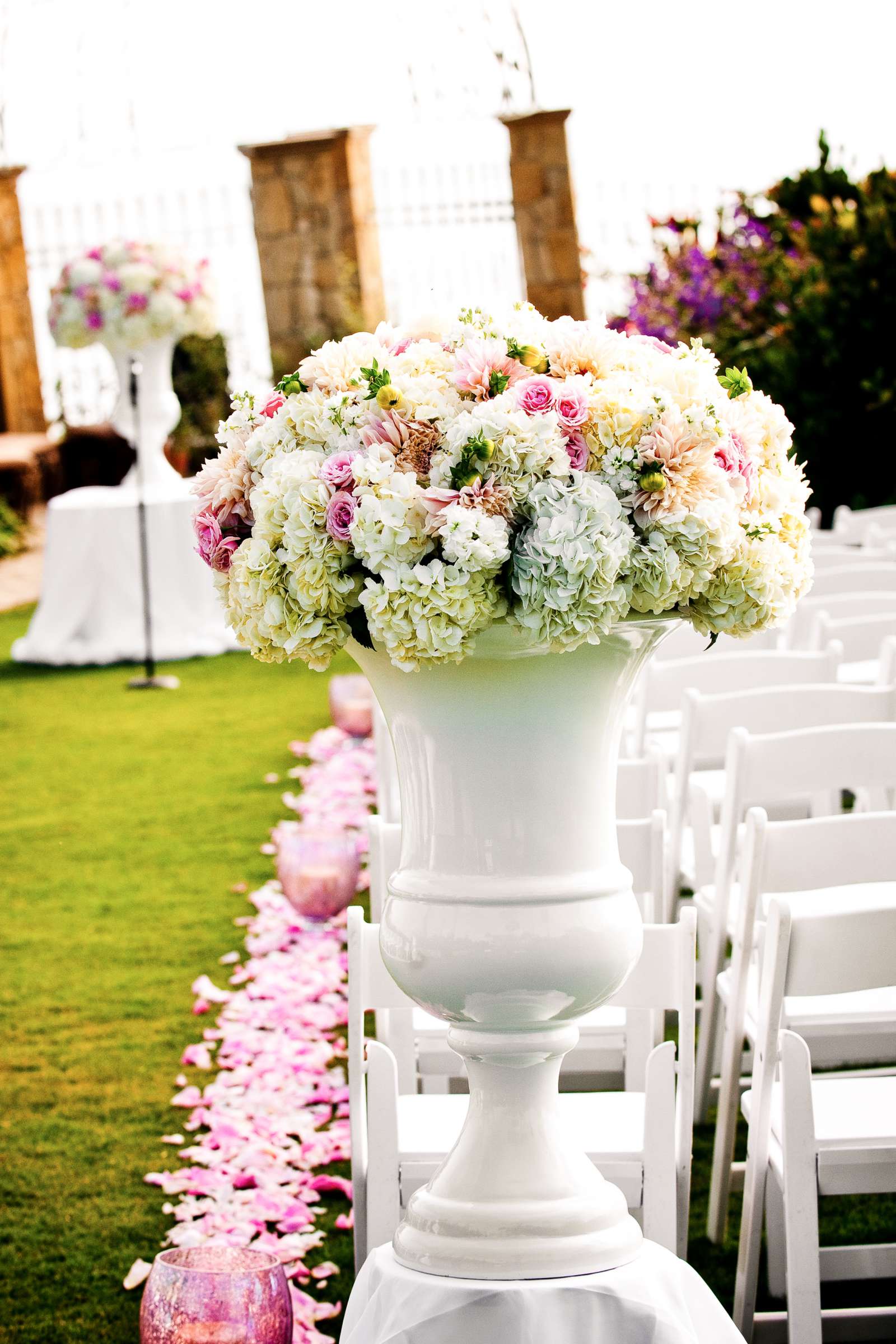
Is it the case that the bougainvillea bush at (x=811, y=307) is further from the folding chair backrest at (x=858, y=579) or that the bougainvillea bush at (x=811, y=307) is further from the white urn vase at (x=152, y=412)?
the folding chair backrest at (x=858, y=579)

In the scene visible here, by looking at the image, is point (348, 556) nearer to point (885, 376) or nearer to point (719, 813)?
point (719, 813)

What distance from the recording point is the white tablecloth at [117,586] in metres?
9.33

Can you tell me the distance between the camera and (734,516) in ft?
5.03

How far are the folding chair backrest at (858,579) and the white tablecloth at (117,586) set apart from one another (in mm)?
4940

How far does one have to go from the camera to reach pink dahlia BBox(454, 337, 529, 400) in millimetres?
1546

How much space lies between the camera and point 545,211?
1562 centimetres

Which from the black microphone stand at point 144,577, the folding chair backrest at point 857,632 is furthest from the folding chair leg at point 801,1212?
the black microphone stand at point 144,577

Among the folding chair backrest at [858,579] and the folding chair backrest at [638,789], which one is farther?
the folding chair backrest at [858,579]

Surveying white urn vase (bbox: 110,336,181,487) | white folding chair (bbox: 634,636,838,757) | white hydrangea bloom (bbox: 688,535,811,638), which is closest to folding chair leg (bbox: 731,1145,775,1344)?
white hydrangea bloom (bbox: 688,535,811,638)

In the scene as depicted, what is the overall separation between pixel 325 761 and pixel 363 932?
4.73m

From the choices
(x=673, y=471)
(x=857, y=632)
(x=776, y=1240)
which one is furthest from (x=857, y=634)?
(x=673, y=471)

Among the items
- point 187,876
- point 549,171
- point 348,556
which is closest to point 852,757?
point 348,556

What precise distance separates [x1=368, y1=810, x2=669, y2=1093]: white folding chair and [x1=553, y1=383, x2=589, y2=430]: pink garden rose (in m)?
1.12

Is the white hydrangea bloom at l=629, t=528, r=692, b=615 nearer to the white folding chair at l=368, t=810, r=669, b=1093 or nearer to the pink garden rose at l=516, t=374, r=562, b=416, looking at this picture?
the pink garden rose at l=516, t=374, r=562, b=416
